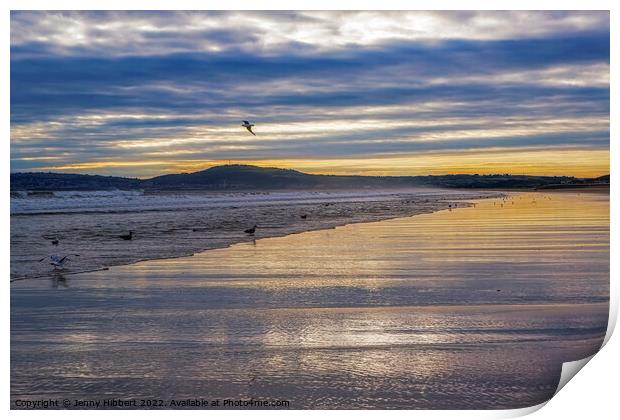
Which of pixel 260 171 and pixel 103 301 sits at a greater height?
pixel 260 171

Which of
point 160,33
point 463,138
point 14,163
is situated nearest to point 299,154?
point 463,138

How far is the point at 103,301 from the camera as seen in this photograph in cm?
699

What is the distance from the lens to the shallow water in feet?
15.3

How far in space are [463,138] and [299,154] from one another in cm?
228

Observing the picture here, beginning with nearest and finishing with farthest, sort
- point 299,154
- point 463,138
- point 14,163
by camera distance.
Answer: point 14,163
point 463,138
point 299,154

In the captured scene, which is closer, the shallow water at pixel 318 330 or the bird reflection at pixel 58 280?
the shallow water at pixel 318 330

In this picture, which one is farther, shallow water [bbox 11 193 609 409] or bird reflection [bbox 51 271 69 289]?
bird reflection [bbox 51 271 69 289]

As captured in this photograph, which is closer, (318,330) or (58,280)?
(318,330)

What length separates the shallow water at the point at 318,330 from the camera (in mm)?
4676

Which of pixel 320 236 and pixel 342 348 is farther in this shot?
pixel 320 236

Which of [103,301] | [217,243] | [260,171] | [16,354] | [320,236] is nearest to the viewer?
[16,354]

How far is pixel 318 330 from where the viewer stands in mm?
5758
